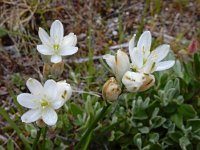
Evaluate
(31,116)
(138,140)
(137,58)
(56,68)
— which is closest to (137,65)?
(137,58)

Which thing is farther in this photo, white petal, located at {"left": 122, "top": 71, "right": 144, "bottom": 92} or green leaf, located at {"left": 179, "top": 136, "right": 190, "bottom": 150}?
green leaf, located at {"left": 179, "top": 136, "right": 190, "bottom": 150}

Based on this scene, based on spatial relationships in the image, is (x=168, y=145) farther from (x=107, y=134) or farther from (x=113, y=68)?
(x=113, y=68)

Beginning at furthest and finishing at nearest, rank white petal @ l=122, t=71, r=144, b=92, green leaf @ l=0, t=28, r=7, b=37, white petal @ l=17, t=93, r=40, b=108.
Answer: green leaf @ l=0, t=28, r=7, b=37 < white petal @ l=17, t=93, r=40, b=108 < white petal @ l=122, t=71, r=144, b=92

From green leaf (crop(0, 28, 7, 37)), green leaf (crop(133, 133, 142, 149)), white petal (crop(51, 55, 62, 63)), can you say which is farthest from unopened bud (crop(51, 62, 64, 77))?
green leaf (crop(0, 28, 7, 37))

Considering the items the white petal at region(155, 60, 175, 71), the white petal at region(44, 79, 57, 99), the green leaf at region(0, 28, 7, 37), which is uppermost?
the white petal at region(155, 60, 175, 71)

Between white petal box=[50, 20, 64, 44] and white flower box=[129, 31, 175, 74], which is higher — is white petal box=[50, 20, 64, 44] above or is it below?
above

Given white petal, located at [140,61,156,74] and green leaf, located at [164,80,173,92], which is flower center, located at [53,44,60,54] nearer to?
white petal, located at [140,61,156,74]

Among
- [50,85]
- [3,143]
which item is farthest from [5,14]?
[50,85]
